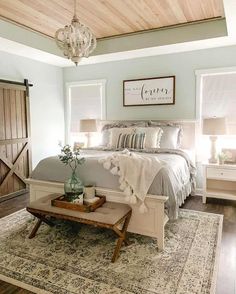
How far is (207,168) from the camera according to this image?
12.1 feet

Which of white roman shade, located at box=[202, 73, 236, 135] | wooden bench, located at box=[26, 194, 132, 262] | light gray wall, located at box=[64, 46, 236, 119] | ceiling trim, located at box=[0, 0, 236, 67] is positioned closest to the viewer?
wooden bench, located at box=[26, 194, 132, 262]

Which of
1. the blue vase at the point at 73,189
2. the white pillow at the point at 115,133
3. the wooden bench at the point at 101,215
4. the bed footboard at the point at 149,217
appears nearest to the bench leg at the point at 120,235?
the wooden bench at the point at 101,215

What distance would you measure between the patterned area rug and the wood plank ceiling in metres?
2.64

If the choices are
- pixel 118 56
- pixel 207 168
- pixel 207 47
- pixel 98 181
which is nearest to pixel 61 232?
pixel 98 181

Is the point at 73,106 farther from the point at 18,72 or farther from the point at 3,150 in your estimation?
the point at 3,150

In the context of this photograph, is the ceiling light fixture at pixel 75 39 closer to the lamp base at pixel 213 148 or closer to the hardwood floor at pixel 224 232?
the hardwood floor at pixel 224 232

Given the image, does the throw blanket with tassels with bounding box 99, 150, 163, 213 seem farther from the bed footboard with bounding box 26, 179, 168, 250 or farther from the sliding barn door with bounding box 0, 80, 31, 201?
the sliding barn door with bounding box 0, 80, 31, 201

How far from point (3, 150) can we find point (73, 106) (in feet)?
6.20

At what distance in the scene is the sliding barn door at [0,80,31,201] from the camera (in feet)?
13.0

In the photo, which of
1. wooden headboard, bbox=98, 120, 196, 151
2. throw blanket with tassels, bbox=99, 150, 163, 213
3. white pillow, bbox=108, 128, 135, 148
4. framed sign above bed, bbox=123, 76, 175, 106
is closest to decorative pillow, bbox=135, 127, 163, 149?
white pillow, bbox=108, 128, 135, 148

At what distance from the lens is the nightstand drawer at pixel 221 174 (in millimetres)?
3537

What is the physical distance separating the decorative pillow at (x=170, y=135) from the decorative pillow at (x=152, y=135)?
0.08 meters

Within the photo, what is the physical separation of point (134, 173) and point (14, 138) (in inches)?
100

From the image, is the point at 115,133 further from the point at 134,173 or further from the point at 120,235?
the point at 120,235
